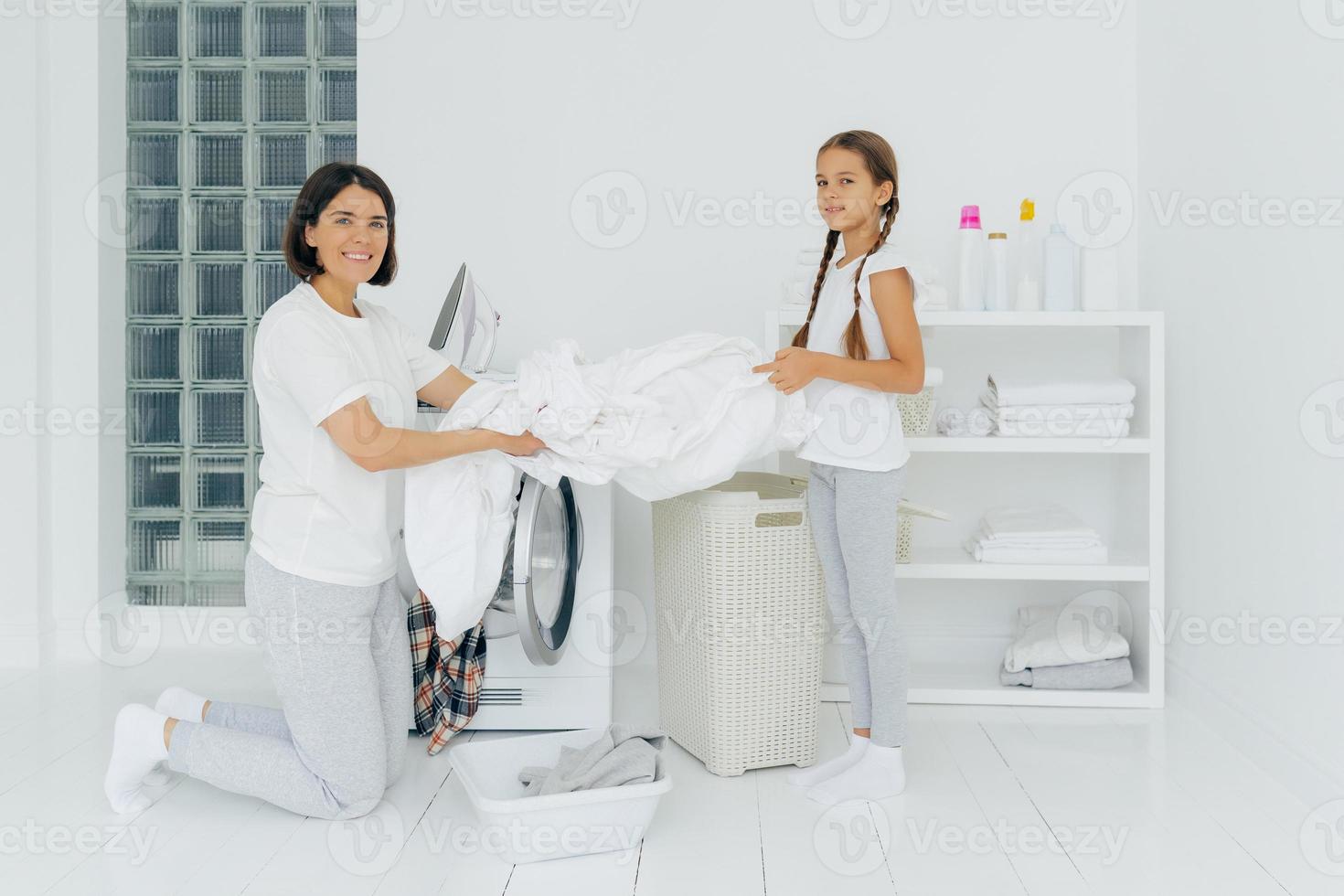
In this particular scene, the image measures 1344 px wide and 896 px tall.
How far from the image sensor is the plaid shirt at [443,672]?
7.73ft

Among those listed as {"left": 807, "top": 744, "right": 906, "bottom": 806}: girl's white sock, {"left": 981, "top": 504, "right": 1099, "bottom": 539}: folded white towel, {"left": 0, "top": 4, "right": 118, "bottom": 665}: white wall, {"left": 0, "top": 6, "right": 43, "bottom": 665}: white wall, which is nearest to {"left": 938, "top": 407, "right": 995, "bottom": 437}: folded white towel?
{"left": 981, "top": 504, "right": 1099, "bottom": 539}: folded white towel

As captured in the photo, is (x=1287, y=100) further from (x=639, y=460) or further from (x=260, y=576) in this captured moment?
(x=260, y=576)

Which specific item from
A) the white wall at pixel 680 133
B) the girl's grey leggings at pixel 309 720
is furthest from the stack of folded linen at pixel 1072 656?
the girl's grey leggings at pixel 309 720

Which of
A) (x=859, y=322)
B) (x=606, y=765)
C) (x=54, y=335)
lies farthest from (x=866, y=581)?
(x=54, y=335)

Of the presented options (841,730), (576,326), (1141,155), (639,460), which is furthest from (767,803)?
(1141,155)

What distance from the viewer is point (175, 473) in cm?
328

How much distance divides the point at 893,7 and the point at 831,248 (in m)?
1.17

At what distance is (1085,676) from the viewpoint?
8.82ft

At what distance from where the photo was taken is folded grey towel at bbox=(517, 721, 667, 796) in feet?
6.06

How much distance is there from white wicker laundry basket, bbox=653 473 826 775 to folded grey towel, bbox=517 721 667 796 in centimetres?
23

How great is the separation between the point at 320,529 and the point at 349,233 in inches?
20.3

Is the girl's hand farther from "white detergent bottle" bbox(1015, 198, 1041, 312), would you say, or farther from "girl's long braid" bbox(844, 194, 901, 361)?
"white detergent bottle" bbox(1015, 198, 1041, 312)

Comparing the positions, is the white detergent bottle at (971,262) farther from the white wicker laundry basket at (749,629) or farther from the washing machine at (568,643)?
the washing machine at (568,643)

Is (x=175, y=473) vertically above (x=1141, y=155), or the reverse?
(x=1141, y=155)
